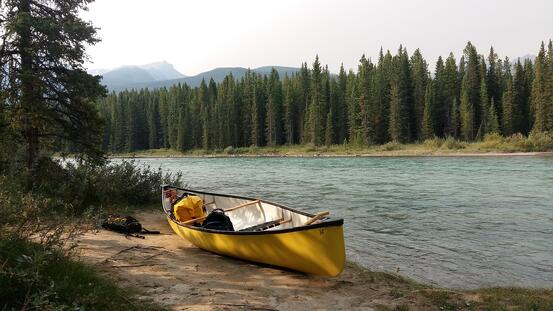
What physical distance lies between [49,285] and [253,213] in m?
7.48

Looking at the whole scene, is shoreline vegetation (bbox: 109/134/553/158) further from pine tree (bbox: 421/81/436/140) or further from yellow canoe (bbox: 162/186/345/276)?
yellow canoe (bbox: 162/186/345/276)

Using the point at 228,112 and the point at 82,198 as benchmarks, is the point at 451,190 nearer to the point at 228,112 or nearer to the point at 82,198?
the point at 82,198

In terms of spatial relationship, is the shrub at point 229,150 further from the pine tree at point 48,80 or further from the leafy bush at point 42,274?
the leafy bush at point 42,274

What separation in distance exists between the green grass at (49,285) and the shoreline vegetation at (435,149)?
2124 inches

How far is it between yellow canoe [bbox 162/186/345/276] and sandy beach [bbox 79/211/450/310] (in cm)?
28

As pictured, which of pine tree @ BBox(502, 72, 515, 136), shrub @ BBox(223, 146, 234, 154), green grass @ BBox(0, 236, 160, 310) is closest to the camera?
green grass @ BBox(0, 236, 160, 310)

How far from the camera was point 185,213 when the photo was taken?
11.8m

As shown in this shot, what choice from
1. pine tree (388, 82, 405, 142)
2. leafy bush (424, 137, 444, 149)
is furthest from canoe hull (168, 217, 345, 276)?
pine tree (388, 82, 405, 142)

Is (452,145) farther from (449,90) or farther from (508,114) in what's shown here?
(449,90)

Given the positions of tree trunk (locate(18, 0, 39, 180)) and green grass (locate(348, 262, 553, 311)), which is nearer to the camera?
green grass (locate(348, 262, 553, 311))

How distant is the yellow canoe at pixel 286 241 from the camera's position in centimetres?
759

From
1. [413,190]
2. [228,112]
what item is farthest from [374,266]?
[228,112]

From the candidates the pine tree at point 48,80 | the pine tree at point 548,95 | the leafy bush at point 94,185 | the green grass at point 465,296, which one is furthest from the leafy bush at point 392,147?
the green grass at point 465,296

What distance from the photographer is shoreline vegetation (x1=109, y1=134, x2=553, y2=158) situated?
6181 centimetres
